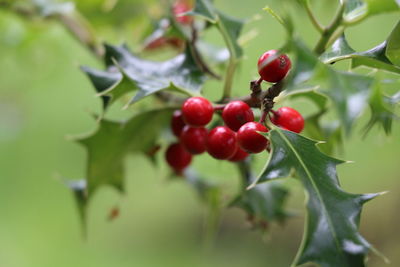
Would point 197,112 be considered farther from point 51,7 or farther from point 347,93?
point 51,7

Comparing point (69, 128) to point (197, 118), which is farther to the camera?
point (69, 128)

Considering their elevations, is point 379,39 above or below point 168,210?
above

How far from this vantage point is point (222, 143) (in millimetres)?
660

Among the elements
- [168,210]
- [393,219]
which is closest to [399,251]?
[393,219]

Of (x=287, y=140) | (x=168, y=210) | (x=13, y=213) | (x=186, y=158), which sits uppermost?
(x=287, y=140)

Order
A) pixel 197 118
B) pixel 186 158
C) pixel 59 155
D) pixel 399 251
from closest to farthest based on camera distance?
pixel 197 118 → pixel 186 158 → pixel 399 251 → pixel 59 155

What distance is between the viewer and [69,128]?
2.25m

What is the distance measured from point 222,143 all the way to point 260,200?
12.6 inches

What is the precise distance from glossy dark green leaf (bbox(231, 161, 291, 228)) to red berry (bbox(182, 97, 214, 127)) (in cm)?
24

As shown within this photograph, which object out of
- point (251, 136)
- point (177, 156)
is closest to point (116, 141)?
point (177, 156)

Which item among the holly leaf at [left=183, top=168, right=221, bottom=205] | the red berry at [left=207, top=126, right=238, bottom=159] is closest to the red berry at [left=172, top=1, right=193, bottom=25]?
the holly leaf at [left=183, top=168, right=221, bottom=205]

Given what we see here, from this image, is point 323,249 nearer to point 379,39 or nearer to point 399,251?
point 399,251

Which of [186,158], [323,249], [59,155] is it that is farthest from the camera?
[59,155]

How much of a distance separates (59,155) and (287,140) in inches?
70.5
